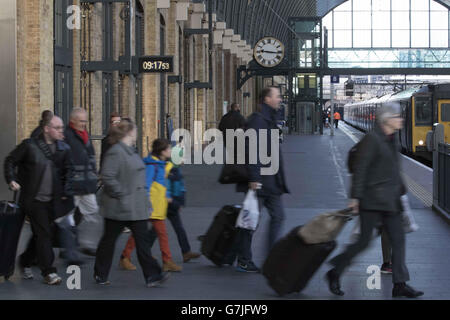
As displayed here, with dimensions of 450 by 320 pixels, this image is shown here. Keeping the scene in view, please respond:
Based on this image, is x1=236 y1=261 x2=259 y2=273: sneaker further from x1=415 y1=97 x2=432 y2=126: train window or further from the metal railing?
x1=415 y1=97 x2=432 y2=126: train window

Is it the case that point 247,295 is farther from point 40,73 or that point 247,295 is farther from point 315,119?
point 315,119

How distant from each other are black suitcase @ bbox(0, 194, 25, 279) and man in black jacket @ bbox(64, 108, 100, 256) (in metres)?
0.68

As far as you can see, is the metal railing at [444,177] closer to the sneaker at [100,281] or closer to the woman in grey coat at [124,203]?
the woman in grey coat at [124,203]

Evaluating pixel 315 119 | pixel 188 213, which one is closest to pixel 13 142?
pixel 188 213

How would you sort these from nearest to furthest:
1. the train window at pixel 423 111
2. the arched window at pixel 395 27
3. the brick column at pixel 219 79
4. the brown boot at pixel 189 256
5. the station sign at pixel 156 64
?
the brown boot at pixel 189 256
the station sign at pixel 156 64
the train window at pixel 423 111
the brick column at pixel 219 79
the arched window at pixel 395 27

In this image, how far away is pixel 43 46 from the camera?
14.8 metres

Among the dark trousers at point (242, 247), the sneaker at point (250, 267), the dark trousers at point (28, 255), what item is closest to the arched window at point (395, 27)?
the dark trousers at point (242, 247)

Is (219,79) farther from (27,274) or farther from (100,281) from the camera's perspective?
(100,281)

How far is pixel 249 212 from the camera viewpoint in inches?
336

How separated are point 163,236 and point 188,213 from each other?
4.97m

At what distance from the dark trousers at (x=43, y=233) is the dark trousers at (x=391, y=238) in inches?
103

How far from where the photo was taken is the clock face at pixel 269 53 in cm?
4975

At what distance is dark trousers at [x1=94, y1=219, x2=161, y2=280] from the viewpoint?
800 centimetres
